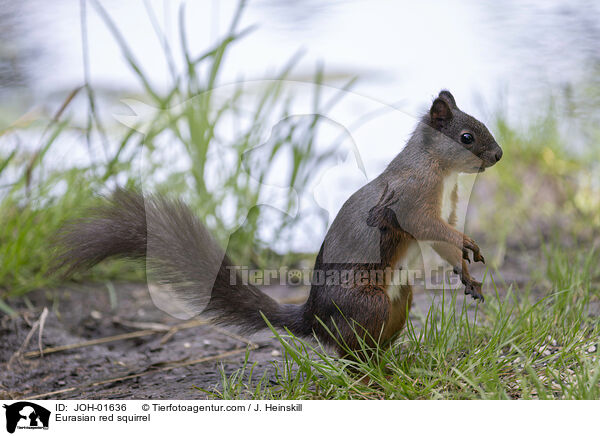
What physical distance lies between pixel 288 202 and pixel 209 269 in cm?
22

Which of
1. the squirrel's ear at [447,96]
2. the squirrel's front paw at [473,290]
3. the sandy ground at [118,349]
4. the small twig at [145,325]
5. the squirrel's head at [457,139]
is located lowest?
the small twig at [145,325]

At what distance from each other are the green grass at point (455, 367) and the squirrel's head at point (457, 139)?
0.28 metres

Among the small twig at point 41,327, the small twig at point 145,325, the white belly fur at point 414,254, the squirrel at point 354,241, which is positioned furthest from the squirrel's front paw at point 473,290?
the small twig at point 41,327

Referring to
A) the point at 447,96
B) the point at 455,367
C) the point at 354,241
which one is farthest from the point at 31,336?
the point at 447,96

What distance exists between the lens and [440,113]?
40.9 inches

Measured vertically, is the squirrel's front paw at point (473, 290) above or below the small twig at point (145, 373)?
above

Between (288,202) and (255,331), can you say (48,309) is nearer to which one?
(255,331)

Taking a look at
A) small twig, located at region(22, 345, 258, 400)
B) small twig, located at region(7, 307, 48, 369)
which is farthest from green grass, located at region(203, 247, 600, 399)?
small twig, located at region(7, 307, 48, 369)

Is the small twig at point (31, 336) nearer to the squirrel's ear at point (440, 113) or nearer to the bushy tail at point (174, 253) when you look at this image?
the bushy tail at point (174, 253)

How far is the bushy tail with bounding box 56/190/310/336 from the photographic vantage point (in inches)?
43.1

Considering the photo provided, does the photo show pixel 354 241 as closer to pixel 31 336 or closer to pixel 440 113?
pixel 440 113

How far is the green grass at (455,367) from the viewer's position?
949mm
